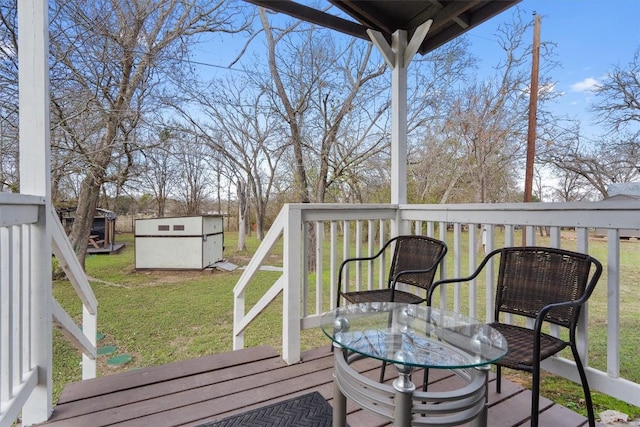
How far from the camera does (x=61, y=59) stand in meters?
4.90

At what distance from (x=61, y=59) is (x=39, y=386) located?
528 centimetres

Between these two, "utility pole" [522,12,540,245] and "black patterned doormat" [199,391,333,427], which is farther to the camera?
"utility pole" [522,12,540,245]

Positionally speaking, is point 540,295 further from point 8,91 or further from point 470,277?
point 8,91

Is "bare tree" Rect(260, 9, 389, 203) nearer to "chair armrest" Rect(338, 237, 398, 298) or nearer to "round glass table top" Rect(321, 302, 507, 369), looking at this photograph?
"chair armrest" Rect(338, 237, 398, 298)

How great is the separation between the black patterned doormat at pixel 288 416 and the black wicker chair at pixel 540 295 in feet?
2.84

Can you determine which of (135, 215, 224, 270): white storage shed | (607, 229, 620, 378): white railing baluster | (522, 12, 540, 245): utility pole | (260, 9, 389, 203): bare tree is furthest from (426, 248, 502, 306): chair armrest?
(135, 215, 224, 270): white storage shed

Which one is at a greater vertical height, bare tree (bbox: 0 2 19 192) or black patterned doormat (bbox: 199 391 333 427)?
bare tree (bbox: 0 2 19 192)

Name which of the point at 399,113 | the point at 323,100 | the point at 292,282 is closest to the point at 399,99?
the point at 399,113

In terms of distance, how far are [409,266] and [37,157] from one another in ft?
7.70

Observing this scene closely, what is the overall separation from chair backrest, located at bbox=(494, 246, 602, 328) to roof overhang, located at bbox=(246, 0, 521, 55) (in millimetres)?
1867

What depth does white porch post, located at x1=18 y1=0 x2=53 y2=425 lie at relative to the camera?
154 centimetres

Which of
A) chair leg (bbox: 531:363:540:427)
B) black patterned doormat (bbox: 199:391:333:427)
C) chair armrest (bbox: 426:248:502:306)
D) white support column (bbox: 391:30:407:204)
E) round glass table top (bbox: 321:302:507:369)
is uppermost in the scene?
white support column (bbox: 391:30:407:204)

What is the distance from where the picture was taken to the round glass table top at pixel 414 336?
1.16m

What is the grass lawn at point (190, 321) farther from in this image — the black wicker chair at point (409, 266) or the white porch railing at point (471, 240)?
the black wicker chair at point (409, 266)
